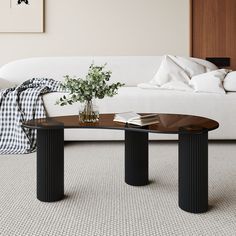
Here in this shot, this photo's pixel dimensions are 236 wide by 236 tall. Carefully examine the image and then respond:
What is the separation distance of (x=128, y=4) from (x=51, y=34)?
38.9 inches

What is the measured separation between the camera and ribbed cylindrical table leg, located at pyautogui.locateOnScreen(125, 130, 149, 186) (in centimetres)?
168

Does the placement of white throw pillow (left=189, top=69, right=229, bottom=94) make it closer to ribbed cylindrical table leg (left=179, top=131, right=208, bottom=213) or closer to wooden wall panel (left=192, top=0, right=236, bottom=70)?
wooden wall panel (left=192, top=0, right=236, bottom=70)

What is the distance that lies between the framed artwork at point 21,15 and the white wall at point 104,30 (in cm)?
7

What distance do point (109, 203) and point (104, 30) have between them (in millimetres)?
2761

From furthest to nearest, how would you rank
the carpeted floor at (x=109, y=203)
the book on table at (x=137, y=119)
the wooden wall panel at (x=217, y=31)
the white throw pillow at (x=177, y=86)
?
the wooden wall panel at (x=217, y=31) → the white throw pillow at (x=177, y=86) → the book on table at (x=137, y=119) → the carpeted floor at (x=109, y=203)

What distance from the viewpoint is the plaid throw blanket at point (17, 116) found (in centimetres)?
248

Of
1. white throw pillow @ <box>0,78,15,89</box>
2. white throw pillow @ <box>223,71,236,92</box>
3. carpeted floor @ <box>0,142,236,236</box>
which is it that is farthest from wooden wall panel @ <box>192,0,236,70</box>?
white throw pillow @ <box>0,78,15,89</box>

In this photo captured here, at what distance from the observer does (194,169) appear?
4.30ft

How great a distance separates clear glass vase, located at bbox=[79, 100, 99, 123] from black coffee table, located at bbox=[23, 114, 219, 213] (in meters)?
0.04

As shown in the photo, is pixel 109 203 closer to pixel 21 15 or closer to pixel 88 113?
pixel 88 113

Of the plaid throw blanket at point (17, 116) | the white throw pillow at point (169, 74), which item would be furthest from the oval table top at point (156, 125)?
the white throw pillow at point (169, 74)

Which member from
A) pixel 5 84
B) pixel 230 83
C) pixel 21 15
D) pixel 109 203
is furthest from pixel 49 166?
pixel 21 15

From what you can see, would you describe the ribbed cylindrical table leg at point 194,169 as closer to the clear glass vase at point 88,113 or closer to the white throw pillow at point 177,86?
the clear glass vase at point 88,113

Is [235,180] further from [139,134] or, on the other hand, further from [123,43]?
[123,43]
